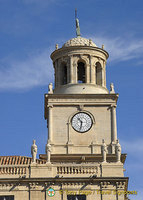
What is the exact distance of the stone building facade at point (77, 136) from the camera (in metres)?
61.4

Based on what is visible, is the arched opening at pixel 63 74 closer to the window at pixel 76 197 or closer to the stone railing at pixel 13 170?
the stone railing at pixel 13 170

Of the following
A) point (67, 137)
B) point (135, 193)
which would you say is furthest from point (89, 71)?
point (135, 193)

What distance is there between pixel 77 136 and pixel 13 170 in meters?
13.1

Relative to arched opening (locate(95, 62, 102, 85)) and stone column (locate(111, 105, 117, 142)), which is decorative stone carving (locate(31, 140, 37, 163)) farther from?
arched opening (locate(95, 62, 102, 85))

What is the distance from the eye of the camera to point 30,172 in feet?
203

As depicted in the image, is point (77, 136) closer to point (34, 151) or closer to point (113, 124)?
point (113, 124)

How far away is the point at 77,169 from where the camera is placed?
62250 millimetres

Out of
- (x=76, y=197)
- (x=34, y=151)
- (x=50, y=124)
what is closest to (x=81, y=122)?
(x=50, y=124)

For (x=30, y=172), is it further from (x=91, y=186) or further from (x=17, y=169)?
(x=91, y=186)

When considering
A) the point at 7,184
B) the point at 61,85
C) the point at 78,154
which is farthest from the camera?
the point at 61,85

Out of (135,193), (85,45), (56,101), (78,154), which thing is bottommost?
(135,193)

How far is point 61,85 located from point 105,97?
4.61 meters

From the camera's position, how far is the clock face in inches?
2928

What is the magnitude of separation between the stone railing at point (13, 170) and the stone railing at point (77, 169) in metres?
2.83
